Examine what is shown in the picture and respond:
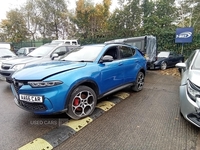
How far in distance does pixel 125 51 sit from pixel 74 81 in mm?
2167

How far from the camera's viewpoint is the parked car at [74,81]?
2.52 m

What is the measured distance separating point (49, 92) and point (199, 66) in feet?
10.1

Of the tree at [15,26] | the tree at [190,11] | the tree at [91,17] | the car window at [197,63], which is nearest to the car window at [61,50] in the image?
the car window at [197,63]

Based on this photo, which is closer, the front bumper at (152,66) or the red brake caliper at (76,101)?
the red brake caliper at (76,101)

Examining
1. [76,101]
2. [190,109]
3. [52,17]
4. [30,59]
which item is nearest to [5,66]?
[30,59]

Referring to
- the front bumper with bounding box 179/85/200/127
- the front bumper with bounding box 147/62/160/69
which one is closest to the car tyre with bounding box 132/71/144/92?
the front bumper with bounding box 179/85/200/127

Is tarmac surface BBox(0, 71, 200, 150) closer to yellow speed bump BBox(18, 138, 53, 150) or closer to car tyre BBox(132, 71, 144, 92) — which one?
yellow speed bump BBox(18, 138, 53, 150)

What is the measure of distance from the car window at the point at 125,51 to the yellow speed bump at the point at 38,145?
281cm

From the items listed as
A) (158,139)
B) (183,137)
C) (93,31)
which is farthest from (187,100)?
(93,31)

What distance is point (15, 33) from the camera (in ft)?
74.8

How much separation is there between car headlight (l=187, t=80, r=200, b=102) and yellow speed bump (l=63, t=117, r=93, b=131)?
A: 1.86 metres

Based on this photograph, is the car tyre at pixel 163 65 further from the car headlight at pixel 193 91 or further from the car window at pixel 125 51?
the car headlight at pixel 193 91

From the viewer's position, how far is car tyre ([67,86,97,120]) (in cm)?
281

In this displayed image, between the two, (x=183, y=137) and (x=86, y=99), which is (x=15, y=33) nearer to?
(x=86, y=99)
